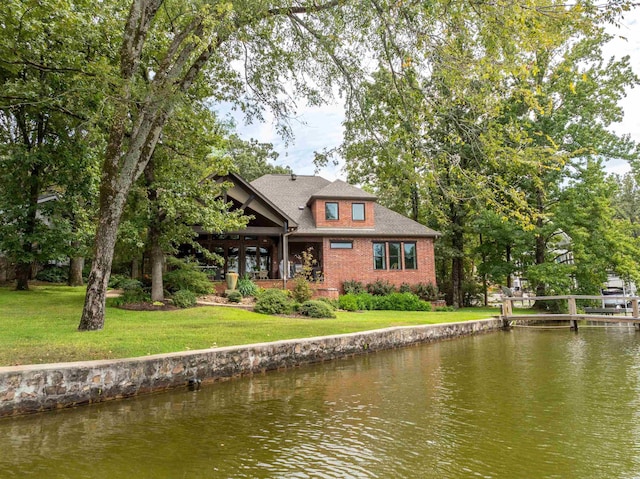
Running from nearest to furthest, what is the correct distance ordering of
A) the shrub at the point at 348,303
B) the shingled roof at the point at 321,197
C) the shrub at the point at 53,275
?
1. the shrub at the point at 348,303
2. the shrub at the point at 53,275
3. the shingled roof at the point at 321,197

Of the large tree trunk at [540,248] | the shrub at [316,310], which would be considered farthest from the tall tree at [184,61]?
the large tree trunk at [540,248]

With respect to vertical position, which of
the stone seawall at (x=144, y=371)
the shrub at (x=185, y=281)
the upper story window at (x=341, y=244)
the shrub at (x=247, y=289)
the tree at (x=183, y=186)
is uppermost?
the tree at (x=183, y=186)

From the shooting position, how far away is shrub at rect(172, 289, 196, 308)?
1555 centimetres

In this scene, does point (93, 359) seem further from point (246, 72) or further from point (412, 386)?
point (246, 72)

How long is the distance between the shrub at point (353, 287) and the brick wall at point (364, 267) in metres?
0.37

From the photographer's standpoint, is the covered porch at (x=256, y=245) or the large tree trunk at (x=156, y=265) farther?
the covered porch at (x=256, y=245)

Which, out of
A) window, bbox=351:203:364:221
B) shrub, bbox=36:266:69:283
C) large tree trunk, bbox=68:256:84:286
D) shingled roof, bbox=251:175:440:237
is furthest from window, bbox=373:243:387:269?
shrub, bbox=36:266:69:283

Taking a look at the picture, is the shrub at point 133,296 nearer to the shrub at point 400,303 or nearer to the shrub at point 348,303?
the shrub at point 348,303

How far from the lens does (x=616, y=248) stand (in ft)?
70.1

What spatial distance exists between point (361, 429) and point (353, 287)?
18.0 m

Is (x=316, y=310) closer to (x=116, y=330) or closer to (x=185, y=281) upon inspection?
(x=185, y=281)

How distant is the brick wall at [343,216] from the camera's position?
24.4 metres

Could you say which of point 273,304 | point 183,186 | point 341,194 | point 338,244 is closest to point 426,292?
point 338,244

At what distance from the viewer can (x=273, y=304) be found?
658 inches
